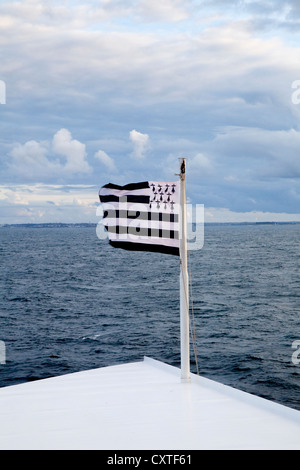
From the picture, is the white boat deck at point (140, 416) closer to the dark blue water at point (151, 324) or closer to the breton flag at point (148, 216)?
the breton flag at point (148, 216)

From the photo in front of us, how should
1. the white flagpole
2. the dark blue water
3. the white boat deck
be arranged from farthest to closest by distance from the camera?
1. the dark blue water
2. the white flagpole
3. the white boat deck

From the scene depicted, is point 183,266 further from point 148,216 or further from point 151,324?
point 151,324

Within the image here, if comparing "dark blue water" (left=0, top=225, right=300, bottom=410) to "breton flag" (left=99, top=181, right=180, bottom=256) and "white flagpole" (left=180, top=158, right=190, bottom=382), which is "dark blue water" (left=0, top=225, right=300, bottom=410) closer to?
"white flagpole" (left=180, top=158, right=190, bottom=382)

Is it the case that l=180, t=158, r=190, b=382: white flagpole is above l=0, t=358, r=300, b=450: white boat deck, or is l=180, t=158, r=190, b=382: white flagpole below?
above

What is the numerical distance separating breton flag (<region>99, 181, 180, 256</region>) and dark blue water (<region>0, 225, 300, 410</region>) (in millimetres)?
12216

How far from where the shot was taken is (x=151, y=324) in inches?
1432

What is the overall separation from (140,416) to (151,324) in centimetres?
2719

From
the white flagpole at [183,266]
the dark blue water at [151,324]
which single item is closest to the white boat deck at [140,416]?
the white flagpole at [183,266]

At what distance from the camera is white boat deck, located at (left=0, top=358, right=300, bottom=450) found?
8.09 metres

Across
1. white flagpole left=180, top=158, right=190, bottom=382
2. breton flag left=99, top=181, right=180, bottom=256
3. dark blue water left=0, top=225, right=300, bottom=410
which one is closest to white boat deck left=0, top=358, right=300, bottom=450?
white flagpole left=180, top=158, right=190, bottom=382

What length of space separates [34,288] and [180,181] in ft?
156

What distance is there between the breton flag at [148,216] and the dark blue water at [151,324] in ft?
40.1

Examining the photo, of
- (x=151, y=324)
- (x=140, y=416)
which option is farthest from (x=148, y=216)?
(x=151, y=324)
